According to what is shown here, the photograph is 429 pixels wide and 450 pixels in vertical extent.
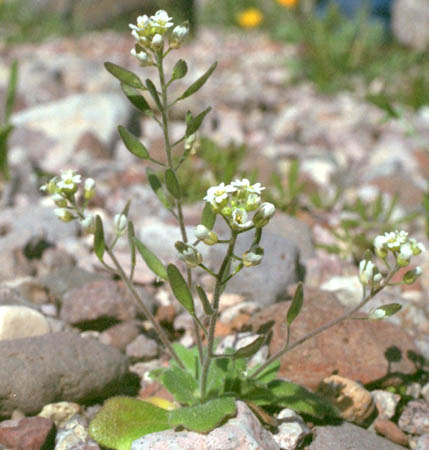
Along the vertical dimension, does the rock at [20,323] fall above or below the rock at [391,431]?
above

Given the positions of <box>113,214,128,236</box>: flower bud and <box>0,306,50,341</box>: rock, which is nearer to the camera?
<box>113,214,128,236</box>: flower bud

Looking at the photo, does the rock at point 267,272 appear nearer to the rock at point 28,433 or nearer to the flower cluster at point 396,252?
the flower cluster at point 396,252

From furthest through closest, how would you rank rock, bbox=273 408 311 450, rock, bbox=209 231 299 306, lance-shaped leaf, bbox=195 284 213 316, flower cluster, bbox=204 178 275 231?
rock, bbox=209 231 299 306, rock, bbox=273 408 311 450, lance-shaped leaf, bbox=195 284 213 316, flower cluster, bbox=204 178 275 231

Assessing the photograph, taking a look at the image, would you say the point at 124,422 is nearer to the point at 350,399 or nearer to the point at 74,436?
the point at 74,436

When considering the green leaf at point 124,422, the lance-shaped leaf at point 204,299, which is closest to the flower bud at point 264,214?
the lance-shaped leaf at point 204,299

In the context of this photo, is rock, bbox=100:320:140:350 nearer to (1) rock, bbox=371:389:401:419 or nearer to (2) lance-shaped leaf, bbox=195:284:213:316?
(2) lance-shaped leaf, bbox=195:284:213:316

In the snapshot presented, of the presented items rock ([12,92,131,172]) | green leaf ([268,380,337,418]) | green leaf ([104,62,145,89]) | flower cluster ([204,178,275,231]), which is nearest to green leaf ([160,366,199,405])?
green leaf ([268,380,337,418])
